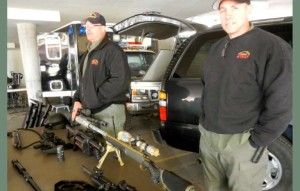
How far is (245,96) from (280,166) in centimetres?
116

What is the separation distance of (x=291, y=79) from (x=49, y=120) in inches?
118

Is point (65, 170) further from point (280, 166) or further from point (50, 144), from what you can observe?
point (280, 166)

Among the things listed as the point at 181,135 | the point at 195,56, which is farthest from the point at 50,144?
the point at 195,56

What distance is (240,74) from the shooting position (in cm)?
164

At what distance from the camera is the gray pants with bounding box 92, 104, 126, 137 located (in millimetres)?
2650

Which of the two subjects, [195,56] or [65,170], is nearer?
[65,170]

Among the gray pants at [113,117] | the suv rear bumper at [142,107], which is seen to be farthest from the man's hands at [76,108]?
the suv rear bumper at [142,107]

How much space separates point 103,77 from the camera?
102 inches

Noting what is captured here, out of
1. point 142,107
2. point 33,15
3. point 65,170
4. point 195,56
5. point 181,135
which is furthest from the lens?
point 33,15

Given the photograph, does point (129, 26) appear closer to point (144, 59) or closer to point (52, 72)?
point (144, 59)

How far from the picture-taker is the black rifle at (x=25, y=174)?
189 cm

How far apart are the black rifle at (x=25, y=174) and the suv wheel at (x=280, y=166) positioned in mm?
1957

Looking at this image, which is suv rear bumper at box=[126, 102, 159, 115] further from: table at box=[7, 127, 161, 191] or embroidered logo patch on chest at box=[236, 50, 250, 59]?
embroidered logo patch on chest at box=[236, 50, 250, 59]

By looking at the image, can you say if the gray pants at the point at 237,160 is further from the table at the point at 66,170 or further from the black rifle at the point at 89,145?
the black rifle at the point at 89,145
